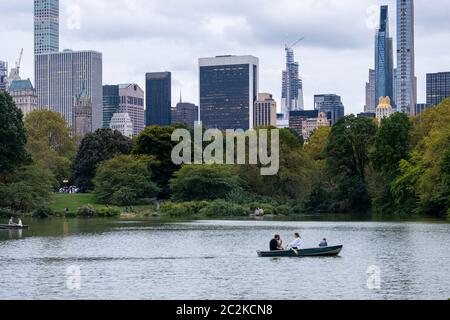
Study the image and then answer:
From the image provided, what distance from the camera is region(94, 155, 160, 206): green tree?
321ft

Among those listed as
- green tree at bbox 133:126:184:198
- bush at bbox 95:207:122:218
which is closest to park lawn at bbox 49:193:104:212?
bush at bbox 95:207:122:218

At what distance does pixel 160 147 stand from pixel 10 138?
2761 centimetres

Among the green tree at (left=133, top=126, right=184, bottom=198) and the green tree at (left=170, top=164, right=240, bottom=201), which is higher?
the green tree at (left=133, top=126, right=184, bottom=198)

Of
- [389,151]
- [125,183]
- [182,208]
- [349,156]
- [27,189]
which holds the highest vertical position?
[389,151]

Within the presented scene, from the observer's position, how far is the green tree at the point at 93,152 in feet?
384

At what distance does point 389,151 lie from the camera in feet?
302

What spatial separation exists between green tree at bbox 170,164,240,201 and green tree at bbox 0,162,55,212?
14681 mm

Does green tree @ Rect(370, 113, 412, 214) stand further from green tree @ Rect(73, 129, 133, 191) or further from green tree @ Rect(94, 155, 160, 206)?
green tree @ Rect(73, 129, 133, 191)

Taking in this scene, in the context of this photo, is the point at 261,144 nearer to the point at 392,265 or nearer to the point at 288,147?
the point at 288,147

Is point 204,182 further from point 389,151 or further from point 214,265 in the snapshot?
point 214,265

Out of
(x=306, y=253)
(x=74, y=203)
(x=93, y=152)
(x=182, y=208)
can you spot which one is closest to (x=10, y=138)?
(x=74, y=203)

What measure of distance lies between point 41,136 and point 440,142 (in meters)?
72.4

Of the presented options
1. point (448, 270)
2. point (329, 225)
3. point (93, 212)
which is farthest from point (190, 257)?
point (93, 212)

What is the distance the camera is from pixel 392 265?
39.5 metres
